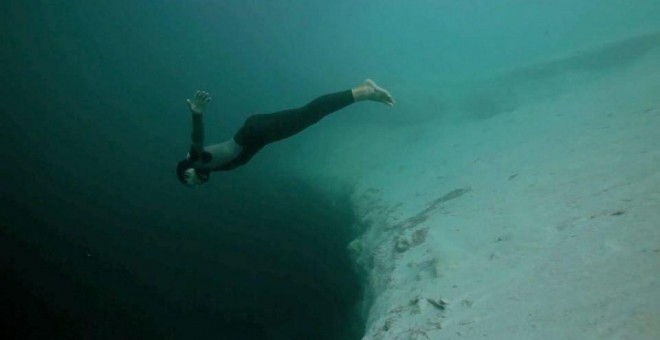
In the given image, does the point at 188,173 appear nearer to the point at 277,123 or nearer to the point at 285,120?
the point at 277,123

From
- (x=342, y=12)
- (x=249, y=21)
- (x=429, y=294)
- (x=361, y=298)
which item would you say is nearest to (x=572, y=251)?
(x=429, y=294)

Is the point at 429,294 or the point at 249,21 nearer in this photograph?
the point at 429,294

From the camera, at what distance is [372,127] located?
20.9m

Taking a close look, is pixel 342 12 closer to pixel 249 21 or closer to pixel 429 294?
pixel 249 21

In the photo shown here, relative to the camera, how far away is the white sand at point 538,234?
8.55 feet

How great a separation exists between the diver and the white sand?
2.42 m

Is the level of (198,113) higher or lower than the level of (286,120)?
higher

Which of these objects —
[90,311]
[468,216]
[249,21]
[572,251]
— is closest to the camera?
[572,251]

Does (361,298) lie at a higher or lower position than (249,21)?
lower

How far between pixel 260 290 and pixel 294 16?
202ft

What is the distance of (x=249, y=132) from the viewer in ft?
17.1

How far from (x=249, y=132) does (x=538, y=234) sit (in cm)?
370

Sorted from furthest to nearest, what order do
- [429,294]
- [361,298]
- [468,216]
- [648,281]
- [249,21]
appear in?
[249,21], [361,298], [468,216], [429,294], [648,281]

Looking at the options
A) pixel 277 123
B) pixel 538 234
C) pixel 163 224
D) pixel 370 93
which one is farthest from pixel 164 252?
pixel 538 234
